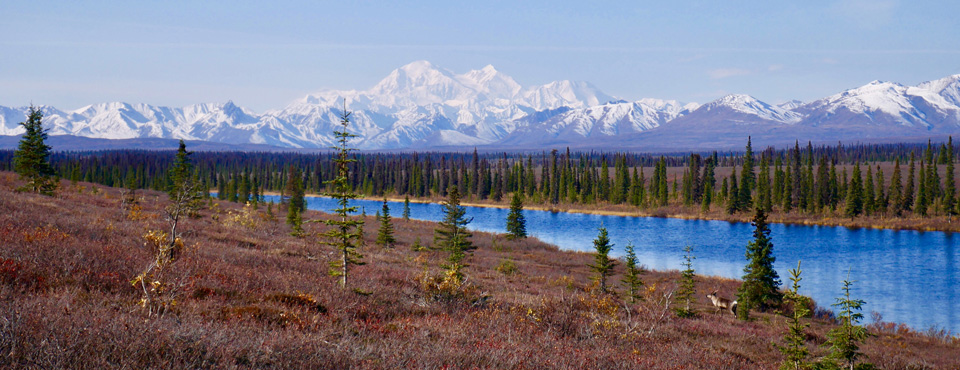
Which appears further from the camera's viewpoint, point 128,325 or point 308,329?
point 308,329

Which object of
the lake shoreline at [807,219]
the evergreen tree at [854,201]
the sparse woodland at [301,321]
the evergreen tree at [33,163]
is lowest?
the lake shoreline at [807,219]

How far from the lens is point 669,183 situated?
171m

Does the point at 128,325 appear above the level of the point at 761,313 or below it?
above

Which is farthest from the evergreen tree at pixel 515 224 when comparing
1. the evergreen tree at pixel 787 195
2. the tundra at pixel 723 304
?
the evergreen tree at pixel 787 195

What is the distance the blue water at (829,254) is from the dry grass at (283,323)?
1407cm

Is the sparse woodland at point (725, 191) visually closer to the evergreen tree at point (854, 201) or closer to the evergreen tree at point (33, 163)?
the evergreen tree at point (854, 201)

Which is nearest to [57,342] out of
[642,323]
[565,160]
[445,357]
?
→ [445,357]

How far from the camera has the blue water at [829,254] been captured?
38.8 meters

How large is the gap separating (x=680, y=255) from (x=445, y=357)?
55.4 m

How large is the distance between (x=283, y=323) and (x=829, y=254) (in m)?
66.5

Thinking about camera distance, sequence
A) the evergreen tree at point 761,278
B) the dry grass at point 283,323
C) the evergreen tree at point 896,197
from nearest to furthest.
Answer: the dry grass at point 283,323, the evergreen tree at point 761,278, the evergreen tree at point 896,197

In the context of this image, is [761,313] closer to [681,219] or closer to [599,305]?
[599,305]

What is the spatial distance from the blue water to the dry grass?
46.2 ft

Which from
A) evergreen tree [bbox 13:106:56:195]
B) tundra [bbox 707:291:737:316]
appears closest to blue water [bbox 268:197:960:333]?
tundra [bbox 707:291:737:316]
